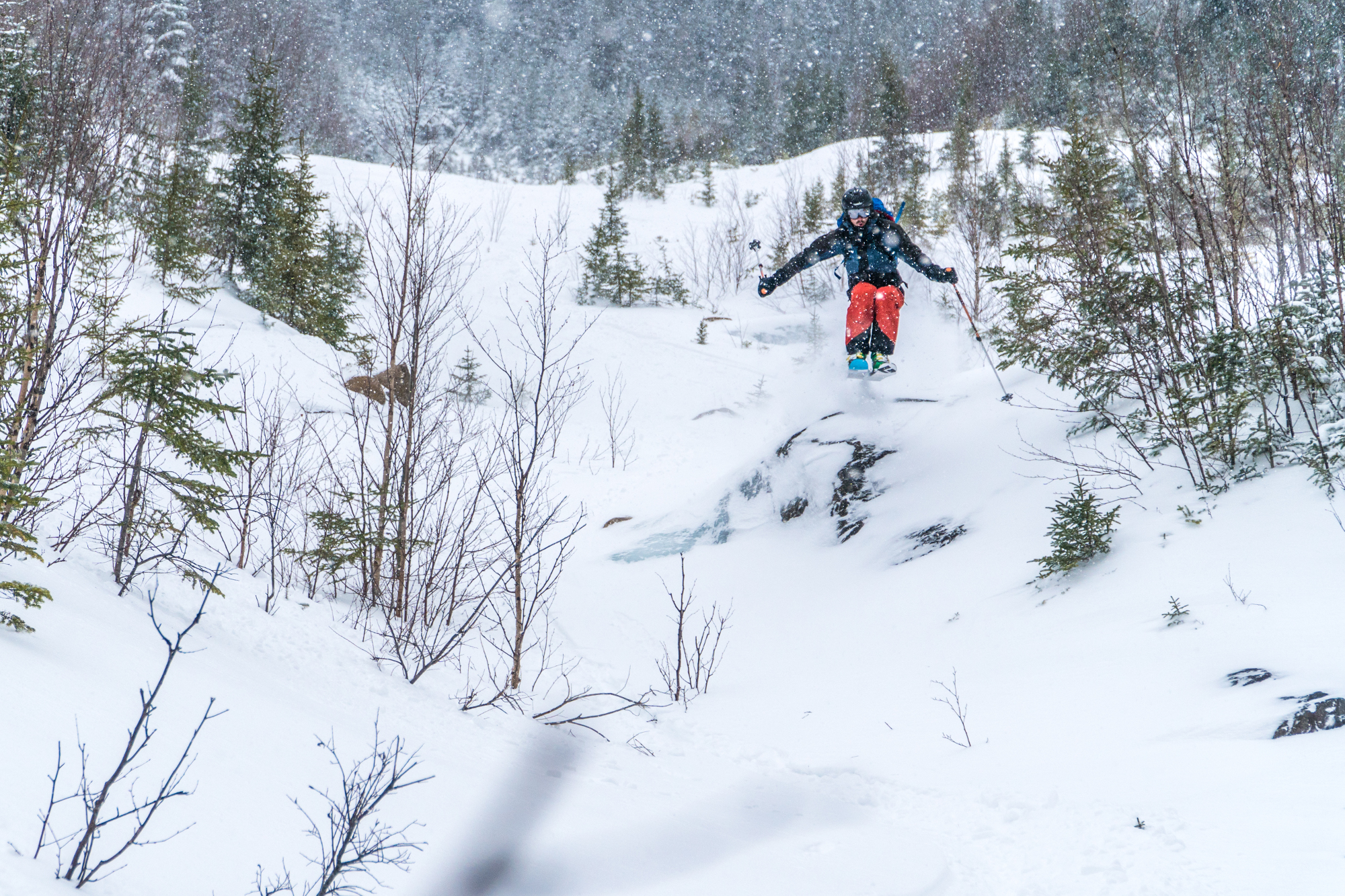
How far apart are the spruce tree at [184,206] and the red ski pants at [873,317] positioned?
31.6ft

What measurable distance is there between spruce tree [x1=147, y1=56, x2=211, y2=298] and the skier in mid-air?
9270 millimetres

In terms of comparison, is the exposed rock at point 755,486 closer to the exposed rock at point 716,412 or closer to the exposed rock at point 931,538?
the exposed rock at point 931,538

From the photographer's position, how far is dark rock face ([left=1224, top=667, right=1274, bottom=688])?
13.2ft

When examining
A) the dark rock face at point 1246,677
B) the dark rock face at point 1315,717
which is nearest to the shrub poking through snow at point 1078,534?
the dark rock face at point 1246,677

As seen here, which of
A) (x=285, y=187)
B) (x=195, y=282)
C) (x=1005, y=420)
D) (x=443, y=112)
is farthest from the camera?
(x=443, y=112)

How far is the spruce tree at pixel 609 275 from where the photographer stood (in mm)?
27078

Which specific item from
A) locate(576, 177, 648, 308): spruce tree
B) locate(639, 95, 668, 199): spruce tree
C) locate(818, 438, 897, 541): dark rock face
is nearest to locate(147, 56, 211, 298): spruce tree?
locate(818, 438, 897, 541): dark rock face

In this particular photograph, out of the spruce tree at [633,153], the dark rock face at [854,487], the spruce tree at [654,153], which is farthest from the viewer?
the spruce tree at [654,153]

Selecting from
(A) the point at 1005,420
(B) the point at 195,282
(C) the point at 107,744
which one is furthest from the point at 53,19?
(B) the point at 195,282

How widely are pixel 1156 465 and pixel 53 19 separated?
35.0 feet

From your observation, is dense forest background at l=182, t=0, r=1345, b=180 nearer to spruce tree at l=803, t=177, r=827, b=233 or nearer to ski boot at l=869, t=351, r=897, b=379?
ski boot at l=869, t=351, r=897, b=379

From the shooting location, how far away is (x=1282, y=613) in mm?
4449

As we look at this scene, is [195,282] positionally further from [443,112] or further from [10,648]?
[443,112]

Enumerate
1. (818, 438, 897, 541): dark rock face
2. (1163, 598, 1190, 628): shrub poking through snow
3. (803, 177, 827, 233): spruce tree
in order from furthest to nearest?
(803, 177, 827, 233): spruce tree < (818, 438, 897, 541): dark rock face < (1163, 598, 1190, 628): shrub poking through snow
